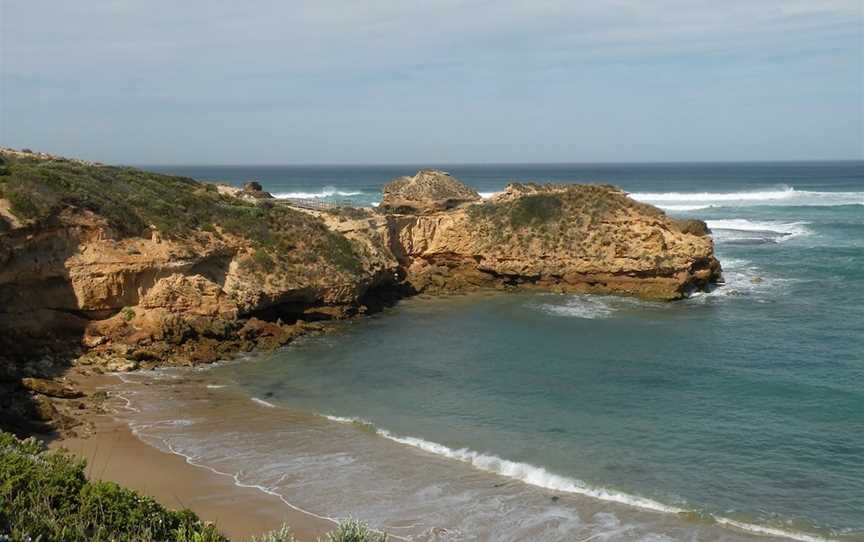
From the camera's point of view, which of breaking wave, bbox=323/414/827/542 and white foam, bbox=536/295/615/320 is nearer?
breaking wave, bbox=323/414/827/542

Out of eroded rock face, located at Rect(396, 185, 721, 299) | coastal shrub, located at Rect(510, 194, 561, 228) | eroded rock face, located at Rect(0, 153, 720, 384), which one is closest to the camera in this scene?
eroded rock face, located at Rect(0, 153, 720, 384)

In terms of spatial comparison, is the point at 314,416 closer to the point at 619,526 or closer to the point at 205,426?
the point at 205,426

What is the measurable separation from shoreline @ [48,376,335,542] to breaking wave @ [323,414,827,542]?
381 cm

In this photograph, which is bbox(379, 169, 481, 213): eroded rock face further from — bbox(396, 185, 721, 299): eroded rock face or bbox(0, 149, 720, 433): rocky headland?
bbox(396, 185, 721, 299): eroded rock face

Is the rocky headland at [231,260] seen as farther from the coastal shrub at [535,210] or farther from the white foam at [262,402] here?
the white foam at [262,402]

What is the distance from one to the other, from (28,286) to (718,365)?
21.1 meters

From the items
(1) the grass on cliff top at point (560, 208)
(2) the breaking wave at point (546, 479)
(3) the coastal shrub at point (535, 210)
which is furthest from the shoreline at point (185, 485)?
(3) the coastal shrub at point (535, 210)

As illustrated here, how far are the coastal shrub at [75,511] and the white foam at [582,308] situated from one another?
21.5m

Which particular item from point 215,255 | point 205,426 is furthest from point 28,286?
point 205,426

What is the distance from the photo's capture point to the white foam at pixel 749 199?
8175 centimetres

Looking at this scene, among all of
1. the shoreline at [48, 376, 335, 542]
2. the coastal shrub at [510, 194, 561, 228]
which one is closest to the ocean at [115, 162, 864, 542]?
the shoreline at [48, 376, 335, 542]

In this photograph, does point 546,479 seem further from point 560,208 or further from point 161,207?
point 560,208

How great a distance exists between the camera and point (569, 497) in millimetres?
14641

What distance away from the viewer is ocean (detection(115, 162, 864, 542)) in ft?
46.3
